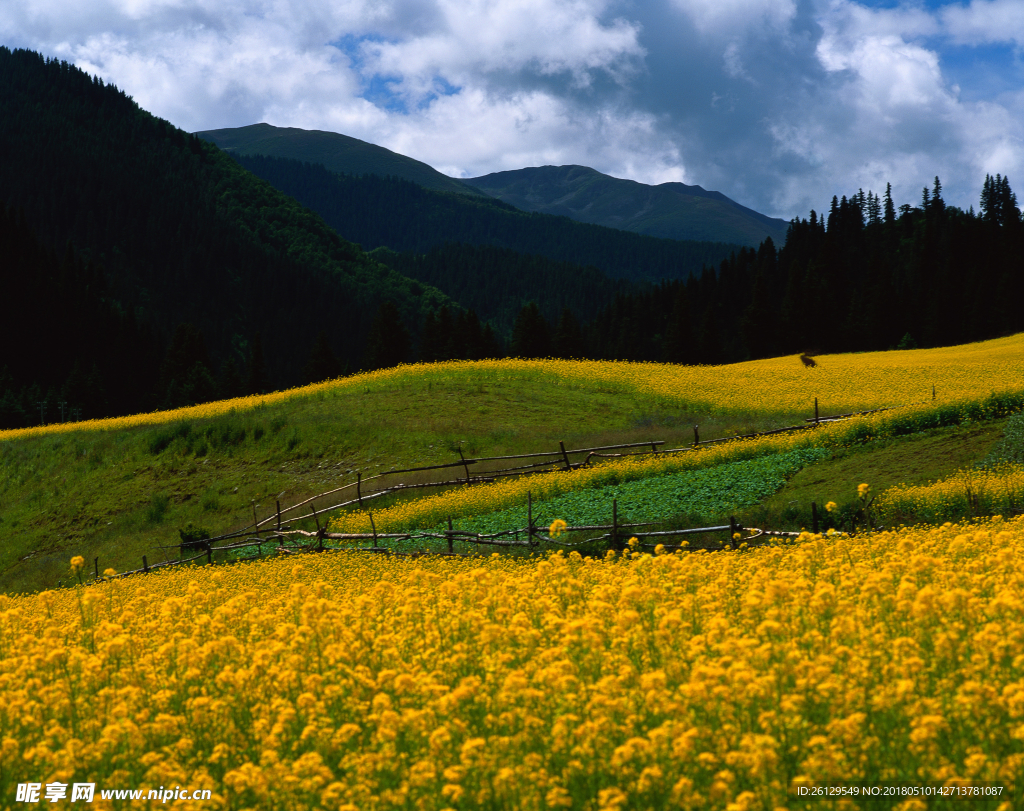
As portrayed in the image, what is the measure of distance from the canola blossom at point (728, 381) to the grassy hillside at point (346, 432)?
0.52 feet

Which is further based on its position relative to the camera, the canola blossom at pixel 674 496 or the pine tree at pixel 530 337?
the pine tree at pixel 530 337

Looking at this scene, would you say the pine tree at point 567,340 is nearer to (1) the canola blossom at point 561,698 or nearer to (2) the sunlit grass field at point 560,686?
(2) the sunlit grass field at point 560,686

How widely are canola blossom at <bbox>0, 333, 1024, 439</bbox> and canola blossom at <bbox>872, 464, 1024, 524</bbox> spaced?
15787mm

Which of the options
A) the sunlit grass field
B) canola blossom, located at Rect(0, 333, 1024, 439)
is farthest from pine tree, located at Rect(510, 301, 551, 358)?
the sunlit grass field

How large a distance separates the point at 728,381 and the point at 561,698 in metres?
39.0

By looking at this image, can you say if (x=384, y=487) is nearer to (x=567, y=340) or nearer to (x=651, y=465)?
(x=651, y=465)

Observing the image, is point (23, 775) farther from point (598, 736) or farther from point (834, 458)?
point (834, 458)

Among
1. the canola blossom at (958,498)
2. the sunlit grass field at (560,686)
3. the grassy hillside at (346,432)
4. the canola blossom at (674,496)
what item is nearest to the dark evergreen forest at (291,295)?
the grassy hillside at (346,432)

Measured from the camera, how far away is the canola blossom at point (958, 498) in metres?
14.6

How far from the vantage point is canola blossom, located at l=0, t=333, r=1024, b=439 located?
3566 cm

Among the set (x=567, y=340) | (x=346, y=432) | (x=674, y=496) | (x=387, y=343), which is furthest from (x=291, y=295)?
(x=674, y=496)

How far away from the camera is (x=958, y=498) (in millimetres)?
15227

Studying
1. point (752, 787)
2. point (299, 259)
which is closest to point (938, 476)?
point (752, 787)

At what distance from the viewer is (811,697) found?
4227 millimetres
